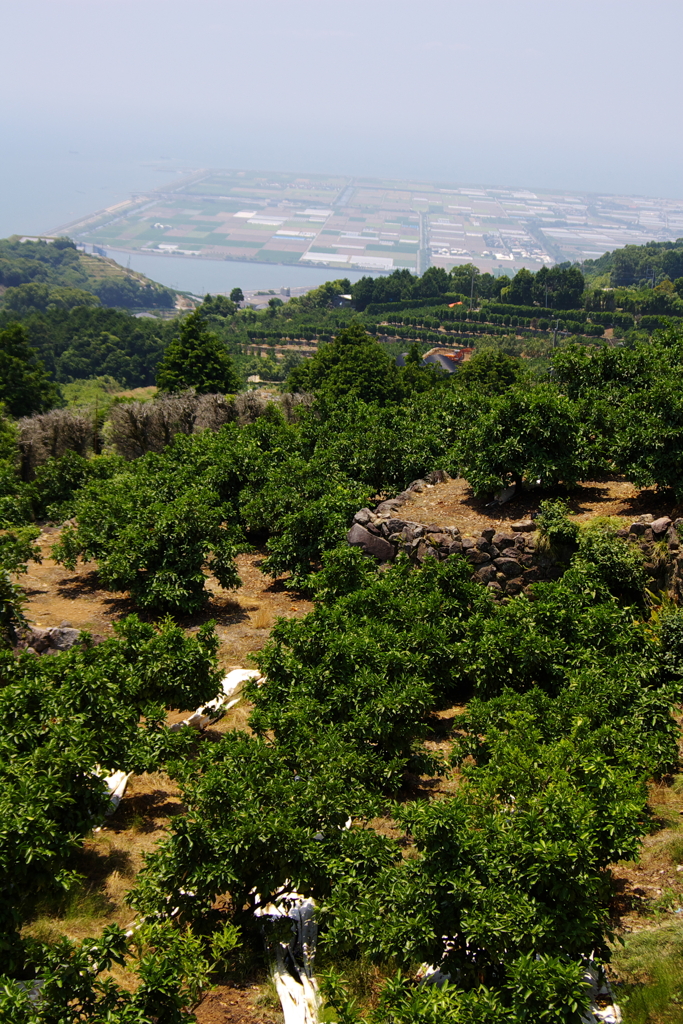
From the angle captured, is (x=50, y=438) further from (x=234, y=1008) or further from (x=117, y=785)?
(x=234, y=1008)

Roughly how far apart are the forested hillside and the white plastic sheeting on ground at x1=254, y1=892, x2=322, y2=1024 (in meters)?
0.05

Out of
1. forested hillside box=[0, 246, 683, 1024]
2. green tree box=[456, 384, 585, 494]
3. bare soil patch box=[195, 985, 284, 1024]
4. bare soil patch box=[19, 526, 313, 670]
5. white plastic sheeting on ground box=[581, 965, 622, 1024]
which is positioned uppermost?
green tree box=[456, 384, 585, 494]

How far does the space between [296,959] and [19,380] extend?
40.6m

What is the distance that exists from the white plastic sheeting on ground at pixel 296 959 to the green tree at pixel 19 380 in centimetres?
3817

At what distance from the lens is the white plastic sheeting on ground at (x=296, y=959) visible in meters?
7.40

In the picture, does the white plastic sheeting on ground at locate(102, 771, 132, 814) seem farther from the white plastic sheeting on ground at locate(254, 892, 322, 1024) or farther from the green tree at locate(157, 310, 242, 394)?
the green tree at locate(157, 310, 242, 394)

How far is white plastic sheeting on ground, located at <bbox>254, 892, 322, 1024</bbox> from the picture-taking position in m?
7.40

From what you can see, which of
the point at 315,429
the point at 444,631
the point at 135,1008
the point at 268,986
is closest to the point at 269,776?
the point at 268,986

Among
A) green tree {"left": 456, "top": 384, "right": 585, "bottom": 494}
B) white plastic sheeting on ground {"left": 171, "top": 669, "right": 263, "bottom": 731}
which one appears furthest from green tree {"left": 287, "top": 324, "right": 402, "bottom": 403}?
white plastic sheeting on ground {"left": 171, "top": 669, "right": 263, "bottom": 731}

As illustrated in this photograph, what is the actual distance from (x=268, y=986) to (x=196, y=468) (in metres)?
14.4

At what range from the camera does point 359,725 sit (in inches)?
384

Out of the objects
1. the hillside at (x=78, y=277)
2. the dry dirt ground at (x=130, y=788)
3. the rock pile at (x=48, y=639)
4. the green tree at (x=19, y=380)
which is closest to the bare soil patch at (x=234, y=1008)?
the dry dirt ground at (x=130, y=788)

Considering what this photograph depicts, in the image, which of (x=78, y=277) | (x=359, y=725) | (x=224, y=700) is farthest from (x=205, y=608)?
(x=78, y=277)

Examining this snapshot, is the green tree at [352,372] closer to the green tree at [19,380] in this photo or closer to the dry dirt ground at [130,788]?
the green tree at [19,380]
